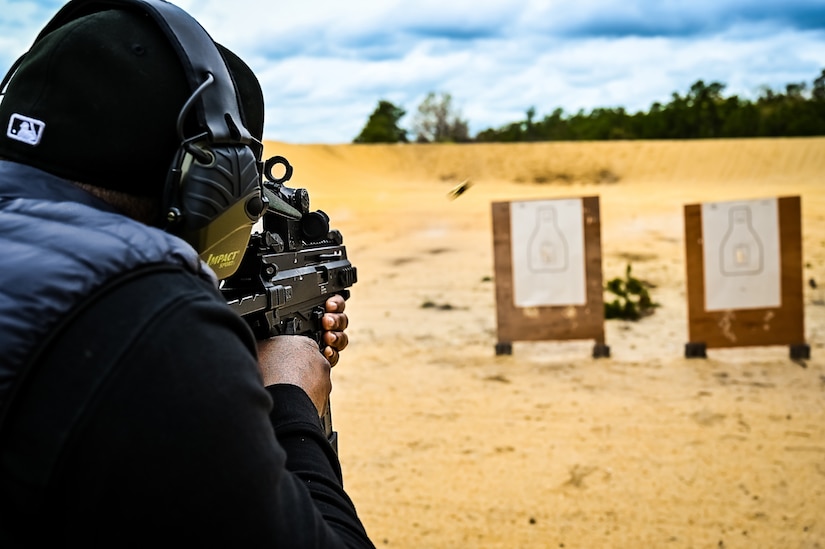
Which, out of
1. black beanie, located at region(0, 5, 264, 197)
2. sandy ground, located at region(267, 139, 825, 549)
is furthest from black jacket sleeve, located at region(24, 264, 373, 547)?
sandy ground, located at region(267, 139, 825, 549)

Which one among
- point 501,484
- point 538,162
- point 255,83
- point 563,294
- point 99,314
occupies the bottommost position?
point 501,484

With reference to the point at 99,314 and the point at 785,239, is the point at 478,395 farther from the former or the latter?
the point at 99,314

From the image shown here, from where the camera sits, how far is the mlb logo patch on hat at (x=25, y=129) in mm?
849

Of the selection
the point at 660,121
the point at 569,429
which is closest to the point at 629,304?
the point at 569,429

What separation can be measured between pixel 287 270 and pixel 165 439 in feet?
3.30

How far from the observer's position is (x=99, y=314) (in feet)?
2.15

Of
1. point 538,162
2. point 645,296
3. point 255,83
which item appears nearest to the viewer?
point 255,83

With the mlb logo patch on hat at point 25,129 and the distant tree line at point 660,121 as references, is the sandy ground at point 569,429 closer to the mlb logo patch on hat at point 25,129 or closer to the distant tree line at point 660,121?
the mlb logo patch on hat at point 25,129

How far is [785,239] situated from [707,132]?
32.8 meters

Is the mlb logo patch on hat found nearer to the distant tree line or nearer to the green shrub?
the green shrub

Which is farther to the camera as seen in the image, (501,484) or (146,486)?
(501,484)

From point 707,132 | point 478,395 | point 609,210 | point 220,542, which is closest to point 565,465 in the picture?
point 478,395

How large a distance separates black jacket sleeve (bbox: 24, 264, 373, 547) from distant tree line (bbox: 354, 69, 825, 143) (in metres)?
33.4

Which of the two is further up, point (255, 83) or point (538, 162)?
point (538, 162)
